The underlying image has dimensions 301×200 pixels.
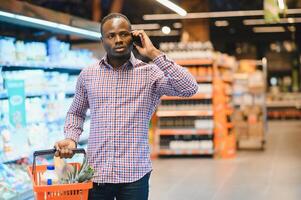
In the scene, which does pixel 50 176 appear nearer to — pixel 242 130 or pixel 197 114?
pixel 197 114

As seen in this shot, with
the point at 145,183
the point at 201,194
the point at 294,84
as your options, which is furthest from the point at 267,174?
the point at 294,84

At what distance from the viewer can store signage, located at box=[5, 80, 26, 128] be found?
6.34 meters

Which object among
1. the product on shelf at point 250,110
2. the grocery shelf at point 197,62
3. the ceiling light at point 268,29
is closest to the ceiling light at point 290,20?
the ceiling light at point 268,29

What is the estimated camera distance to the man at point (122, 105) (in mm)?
2891

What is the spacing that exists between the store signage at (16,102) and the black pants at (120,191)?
3632mm

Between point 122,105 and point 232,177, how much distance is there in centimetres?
656

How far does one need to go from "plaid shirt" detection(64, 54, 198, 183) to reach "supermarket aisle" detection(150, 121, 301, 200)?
14.8 feet

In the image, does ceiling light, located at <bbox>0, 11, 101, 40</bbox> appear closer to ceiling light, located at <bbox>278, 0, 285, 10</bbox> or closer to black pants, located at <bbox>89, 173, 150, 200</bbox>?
black pants, located at <bbox>89, 173, 150, 200</bbox>

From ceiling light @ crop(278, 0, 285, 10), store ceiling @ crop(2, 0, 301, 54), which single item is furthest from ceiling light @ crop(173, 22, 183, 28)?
ceiling light @ crop(278, 0, 285, 10)

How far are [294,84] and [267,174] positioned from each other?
22720mm

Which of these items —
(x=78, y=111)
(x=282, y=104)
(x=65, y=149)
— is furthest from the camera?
(x=282, y=104)

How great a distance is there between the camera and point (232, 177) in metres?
9.23

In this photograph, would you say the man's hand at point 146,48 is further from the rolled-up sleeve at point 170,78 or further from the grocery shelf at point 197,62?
the grocery shelf at point 197,62

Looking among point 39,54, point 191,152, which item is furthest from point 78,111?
point 191,152
